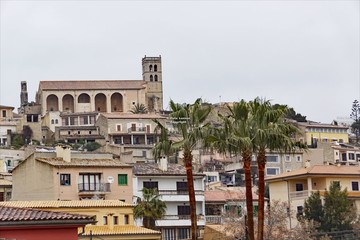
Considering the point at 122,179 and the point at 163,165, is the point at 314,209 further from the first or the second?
the point at 122,179

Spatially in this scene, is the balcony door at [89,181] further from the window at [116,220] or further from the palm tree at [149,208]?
the window at [116,220]

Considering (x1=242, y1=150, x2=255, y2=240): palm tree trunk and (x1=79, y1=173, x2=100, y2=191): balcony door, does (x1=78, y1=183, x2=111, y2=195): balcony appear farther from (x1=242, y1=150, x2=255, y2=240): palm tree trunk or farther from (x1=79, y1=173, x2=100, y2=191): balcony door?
(x1=242, y1=150, x2=255, y2=240): palm tree trunk

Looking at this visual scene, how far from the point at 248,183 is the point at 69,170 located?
38.1 metres

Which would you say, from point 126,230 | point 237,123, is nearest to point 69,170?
point 126,230

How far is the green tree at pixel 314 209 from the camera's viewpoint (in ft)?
275

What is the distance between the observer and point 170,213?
293 ft

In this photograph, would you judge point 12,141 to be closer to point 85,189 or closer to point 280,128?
point 85,189

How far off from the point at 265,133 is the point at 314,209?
3820 centimetres

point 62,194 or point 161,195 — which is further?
point 161,195

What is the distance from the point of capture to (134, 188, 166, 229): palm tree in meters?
81.2

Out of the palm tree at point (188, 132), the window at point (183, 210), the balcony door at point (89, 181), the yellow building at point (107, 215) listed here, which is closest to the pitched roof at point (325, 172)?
the window at point (183, 210)

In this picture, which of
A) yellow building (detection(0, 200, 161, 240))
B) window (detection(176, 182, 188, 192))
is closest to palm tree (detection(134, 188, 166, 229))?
window (detection(176, 182, 188, 192))

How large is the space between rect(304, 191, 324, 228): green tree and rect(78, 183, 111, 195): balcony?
15378 mm

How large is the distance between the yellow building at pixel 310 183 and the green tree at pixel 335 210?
3801mm
